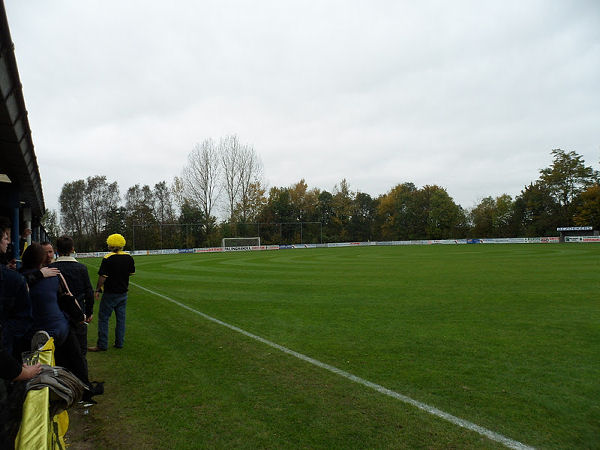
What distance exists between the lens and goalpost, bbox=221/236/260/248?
5335 centimetres

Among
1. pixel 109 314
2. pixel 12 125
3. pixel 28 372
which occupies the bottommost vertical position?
pixel 109 314

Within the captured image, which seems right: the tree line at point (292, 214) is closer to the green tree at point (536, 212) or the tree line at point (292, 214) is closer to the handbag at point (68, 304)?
the green tree at point (536, 212)

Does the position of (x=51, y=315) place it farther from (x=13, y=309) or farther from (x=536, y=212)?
(x=536, y=212)

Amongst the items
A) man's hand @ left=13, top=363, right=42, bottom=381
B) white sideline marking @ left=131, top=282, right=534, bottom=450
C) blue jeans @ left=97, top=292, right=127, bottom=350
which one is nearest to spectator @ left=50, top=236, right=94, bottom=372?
blue jeans @ left=97, top=292, right=127, bottom=350

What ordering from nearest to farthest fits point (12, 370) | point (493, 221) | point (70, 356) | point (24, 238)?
point (12, 370), point (70, 356), point (24, 238), point (493, 221)

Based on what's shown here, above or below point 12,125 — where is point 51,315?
below

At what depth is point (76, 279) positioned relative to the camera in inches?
177

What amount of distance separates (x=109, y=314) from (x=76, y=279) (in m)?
1.88

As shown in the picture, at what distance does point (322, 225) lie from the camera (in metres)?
72.5

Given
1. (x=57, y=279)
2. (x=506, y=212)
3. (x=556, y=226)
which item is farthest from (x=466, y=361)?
(x=506, y=212)

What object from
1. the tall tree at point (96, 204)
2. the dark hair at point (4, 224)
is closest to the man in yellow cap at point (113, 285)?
the dark hair at point (4, 224)

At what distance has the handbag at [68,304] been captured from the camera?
3875 millimetres

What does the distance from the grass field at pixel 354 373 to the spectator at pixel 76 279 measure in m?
0.80

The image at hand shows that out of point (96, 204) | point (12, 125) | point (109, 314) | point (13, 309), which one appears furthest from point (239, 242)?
point (13, 309)
